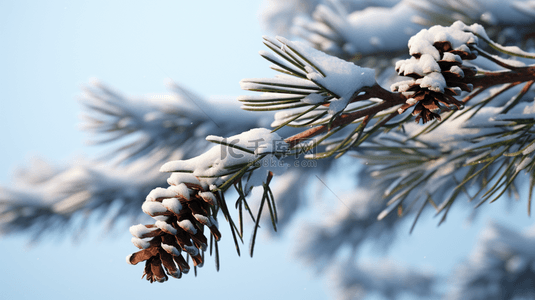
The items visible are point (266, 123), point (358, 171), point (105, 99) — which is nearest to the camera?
point (105, 99)

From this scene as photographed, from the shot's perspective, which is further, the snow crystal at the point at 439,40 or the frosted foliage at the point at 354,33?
the frosted foliage at the point at 354,33

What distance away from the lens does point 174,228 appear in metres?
0.24

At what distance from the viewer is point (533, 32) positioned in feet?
1.98

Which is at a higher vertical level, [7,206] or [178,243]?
[7,206]

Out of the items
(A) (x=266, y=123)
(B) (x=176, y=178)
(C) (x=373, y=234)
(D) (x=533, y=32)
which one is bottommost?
(C) (x=373, y=234)

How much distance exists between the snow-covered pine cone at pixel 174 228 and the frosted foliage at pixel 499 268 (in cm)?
118

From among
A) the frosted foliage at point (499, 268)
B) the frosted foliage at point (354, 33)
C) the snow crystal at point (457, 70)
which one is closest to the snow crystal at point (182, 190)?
the snow crystal at point (457, 70)

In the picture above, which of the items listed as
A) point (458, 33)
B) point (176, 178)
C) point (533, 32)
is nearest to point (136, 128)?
point (176, 178)

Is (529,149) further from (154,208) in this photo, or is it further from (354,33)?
(354,33)

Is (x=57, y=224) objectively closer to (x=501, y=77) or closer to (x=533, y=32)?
(x=501, y=77)

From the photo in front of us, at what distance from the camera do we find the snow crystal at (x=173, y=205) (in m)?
0.23

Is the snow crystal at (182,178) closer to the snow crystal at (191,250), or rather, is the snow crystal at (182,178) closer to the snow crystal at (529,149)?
the snow crystal at (191,250)

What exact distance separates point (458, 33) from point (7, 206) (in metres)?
0.96

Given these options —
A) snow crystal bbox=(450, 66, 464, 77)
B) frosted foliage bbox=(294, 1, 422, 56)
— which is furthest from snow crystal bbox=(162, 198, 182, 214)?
frosted foliage bbox=(294, 1, 422, 56)
